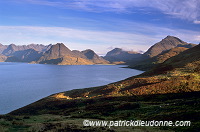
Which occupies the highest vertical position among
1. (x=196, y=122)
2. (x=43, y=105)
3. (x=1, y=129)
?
(x=196, y=122)

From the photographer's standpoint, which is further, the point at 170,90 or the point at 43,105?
the point at 43,105

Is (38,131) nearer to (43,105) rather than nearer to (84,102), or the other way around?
(84,102)

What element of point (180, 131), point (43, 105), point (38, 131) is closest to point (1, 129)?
point (38, 131)

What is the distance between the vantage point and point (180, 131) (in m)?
19.3

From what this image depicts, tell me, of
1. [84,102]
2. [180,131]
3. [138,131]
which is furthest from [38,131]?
[84,102]

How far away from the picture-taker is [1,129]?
24641 mm

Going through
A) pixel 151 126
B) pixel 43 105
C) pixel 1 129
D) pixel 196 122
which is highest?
pixel 196 122

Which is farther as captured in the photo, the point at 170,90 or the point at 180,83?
the point at 180,83

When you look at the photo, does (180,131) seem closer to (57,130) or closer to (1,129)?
(57,130)

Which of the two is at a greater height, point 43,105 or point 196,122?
point 196,122

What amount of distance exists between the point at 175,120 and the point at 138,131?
6434mm

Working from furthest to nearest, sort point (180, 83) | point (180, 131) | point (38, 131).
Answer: point (180, 83), point (38, 131), point (180, 131)

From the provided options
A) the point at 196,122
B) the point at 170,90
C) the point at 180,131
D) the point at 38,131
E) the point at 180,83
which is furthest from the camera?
the point at 180,83

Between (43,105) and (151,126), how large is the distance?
48.1 m
